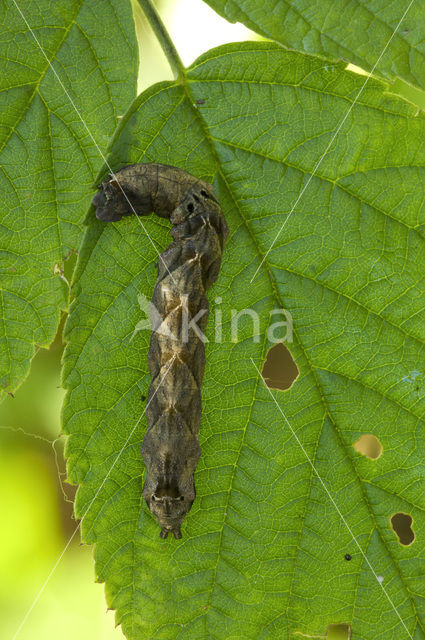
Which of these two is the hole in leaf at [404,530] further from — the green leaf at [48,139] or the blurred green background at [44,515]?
the blurred green background at [44,515]

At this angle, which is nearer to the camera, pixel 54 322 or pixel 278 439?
pixel 54 322

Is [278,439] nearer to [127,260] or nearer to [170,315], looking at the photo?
[170,315]

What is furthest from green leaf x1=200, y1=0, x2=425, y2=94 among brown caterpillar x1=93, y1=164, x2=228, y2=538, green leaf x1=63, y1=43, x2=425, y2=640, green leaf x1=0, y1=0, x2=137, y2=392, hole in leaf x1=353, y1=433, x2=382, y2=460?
hole in leaf x1=353, y1=433, x2=382, y2=460

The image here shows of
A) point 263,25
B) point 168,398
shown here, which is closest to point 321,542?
point 168,398

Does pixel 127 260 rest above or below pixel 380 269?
below

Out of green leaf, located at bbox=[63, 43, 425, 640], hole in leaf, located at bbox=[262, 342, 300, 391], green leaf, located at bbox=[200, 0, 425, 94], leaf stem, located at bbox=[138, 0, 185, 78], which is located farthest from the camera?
hole in leaf, located at bbox=[262, 342, 300, 391]

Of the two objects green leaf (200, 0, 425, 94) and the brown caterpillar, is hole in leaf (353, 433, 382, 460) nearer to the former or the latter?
the brown caterpillar
